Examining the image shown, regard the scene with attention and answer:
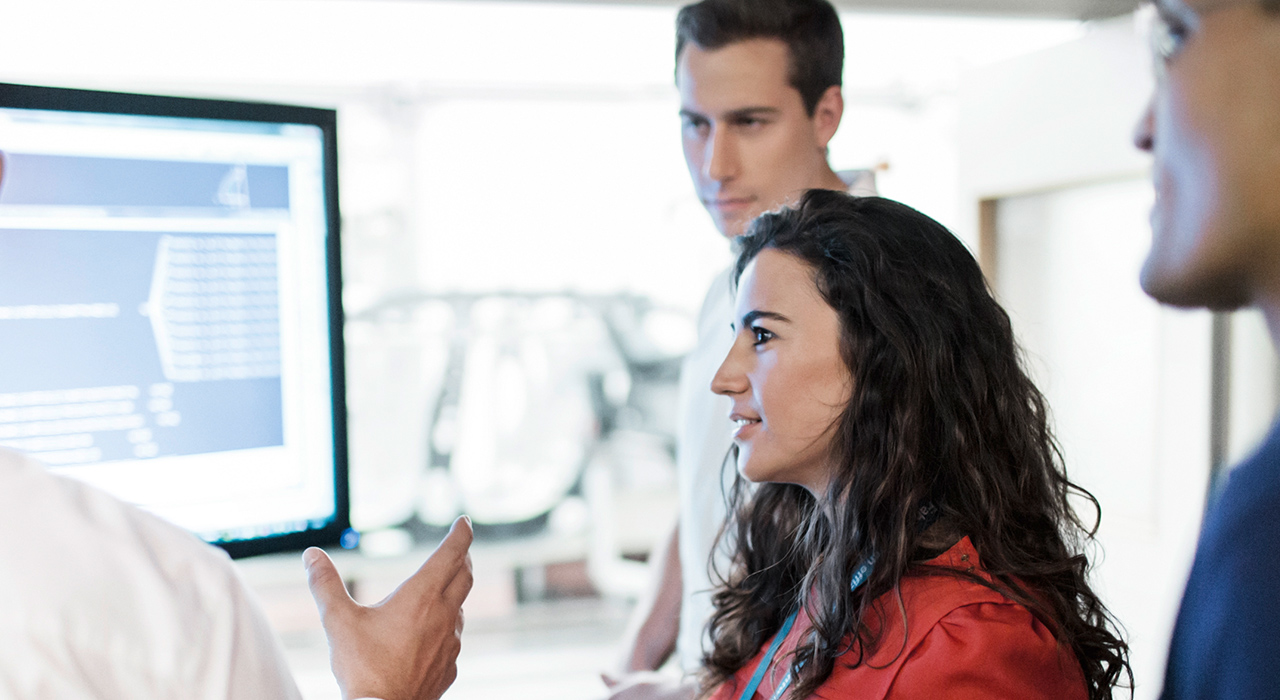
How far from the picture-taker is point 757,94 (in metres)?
1.36

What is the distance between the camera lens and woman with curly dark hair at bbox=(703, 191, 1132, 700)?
862mm

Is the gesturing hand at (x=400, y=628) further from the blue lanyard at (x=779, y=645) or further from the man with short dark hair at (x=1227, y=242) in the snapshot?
the man with short dark hair at (x=1227, y=242)

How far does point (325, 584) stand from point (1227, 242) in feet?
2.36

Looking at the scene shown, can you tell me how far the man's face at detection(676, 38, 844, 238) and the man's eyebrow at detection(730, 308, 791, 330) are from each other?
381mm

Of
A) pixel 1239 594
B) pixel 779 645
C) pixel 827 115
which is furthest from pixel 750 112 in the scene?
pixel 1239 594

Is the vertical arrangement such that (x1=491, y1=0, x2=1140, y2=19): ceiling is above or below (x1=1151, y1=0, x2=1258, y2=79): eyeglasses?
above

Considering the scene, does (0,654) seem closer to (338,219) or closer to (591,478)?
(338,219)

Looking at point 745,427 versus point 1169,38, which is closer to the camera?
point 1169,38

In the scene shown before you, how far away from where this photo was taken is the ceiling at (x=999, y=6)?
1784 millimetres

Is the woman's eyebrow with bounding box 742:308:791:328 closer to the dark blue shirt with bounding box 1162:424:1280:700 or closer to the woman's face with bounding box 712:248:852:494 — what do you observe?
the woman's face with bounding box 712:248:852:494

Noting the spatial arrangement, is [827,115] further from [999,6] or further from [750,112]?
[999,6]

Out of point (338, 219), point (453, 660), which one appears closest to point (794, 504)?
point (453, 660)

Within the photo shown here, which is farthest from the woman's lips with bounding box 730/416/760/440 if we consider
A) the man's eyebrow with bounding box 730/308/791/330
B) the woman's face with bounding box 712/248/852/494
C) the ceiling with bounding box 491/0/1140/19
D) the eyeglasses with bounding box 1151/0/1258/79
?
the ceiling with bounding box 491/0/1140/19

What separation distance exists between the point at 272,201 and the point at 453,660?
51 centimetres
